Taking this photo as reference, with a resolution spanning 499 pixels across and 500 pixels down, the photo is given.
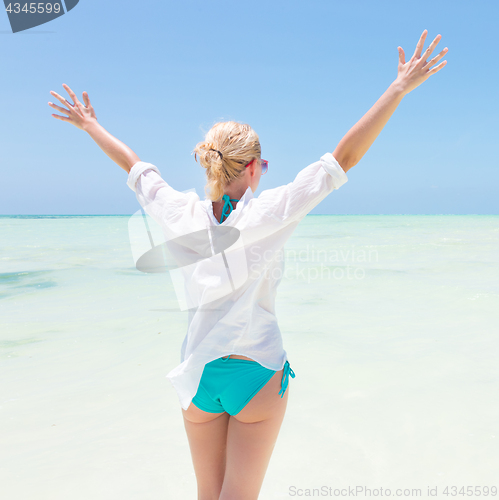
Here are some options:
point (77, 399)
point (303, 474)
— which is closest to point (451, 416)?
point (303, 474)

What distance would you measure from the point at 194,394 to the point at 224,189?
0.78 m

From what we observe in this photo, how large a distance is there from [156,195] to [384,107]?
2.97 ft

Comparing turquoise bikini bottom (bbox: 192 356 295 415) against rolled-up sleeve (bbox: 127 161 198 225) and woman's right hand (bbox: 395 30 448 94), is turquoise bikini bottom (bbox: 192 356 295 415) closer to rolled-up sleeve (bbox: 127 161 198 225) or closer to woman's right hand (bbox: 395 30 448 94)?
rolled-up sleeve (bbox: 127 161 198 225)

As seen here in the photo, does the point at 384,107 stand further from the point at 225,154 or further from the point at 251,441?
the point at 251,441

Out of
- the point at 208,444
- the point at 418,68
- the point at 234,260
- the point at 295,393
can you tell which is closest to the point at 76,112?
the point at 234,260

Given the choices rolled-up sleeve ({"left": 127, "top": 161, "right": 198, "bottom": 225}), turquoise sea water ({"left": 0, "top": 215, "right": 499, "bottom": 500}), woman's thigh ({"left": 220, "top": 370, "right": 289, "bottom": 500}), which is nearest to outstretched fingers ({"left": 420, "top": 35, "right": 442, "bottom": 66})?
rolled-up sleeve ({"left": 127, "top": 161, "right": 198, "bottom": 225})

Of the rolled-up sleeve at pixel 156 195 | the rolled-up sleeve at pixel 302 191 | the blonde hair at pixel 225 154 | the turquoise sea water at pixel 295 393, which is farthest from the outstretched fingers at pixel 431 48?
the turquoise sea water at pixel 295 393

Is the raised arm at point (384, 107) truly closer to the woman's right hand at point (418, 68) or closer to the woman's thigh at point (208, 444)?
the woman's right hand at point (418, 68)

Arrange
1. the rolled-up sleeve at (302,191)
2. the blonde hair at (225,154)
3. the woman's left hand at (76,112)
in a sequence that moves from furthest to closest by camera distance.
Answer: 1. the woman's left hand at (76,112)
2. the blonde hair at (225,154)
3. the rolled-up sleeve at (302,191)

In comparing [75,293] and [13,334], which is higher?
[13,334]

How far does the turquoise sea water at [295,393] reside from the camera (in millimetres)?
2568

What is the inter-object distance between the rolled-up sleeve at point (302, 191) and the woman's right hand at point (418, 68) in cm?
40

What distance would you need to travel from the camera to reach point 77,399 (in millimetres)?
3473

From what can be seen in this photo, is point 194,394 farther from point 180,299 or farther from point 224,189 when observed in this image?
point 224,189
